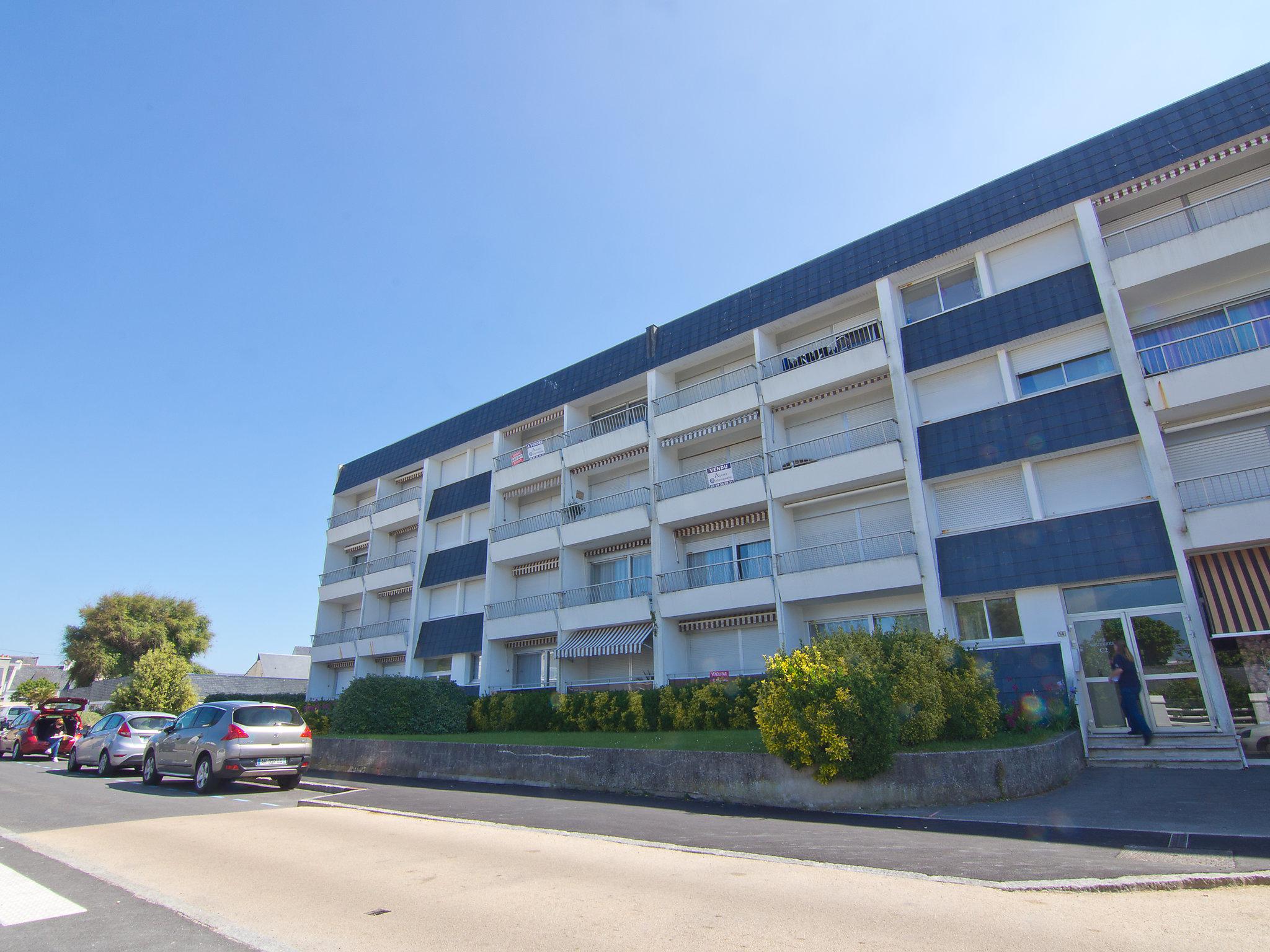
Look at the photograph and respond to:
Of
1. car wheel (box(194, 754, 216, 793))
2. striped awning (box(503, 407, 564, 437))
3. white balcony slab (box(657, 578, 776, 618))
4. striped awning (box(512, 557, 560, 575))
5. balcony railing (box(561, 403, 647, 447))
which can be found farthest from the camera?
striped awning (box(503, 407, 564, 437))

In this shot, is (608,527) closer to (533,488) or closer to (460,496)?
(533,488)

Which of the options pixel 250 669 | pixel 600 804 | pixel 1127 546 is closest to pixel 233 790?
pixel 600 804

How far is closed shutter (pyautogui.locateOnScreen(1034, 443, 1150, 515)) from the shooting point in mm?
15953

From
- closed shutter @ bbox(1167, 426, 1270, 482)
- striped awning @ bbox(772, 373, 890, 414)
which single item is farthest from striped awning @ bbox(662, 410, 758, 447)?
closed shutter @ bbox(1167, 426, 1270, 482)

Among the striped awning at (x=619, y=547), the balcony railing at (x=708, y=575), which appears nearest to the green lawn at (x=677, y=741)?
the balcony railing at (x=708, y=575)

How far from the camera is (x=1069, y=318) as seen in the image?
56.2ft

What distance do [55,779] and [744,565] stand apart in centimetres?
1880

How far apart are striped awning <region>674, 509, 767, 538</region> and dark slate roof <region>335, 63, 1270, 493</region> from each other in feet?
19.8

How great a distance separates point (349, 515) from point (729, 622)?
23878mm

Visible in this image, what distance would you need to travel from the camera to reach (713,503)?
2264 cm

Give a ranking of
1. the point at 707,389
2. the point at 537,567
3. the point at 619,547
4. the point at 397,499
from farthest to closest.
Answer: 1. the point at 397,499
2. the point at 537,567
3. the point at 619,547
4. the point at 707,389

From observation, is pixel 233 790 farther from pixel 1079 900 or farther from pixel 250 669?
pixel 250 669

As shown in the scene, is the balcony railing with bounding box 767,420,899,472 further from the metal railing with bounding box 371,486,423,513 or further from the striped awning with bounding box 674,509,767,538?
the metal railing with bounding box 371,486,423,513

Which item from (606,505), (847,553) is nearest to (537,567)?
(606,505)
